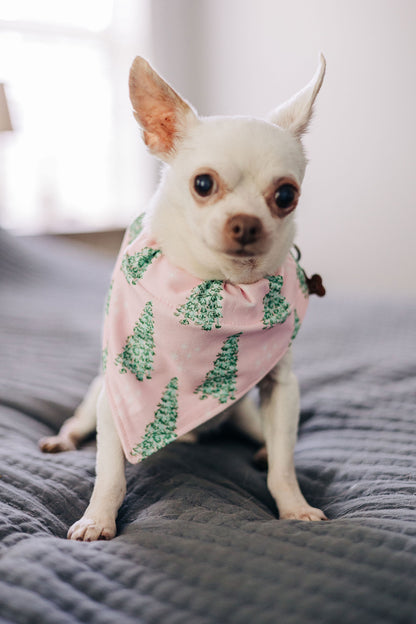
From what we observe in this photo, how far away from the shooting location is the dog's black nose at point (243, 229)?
927 millimetres

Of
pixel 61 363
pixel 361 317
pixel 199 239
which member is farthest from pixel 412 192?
pixel 199 239

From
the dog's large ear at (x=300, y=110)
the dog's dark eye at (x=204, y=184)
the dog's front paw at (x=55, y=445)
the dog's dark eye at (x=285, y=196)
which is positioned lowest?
the dog's front paw at (x=55, y=445)

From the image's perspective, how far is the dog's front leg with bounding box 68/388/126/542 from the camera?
891mm

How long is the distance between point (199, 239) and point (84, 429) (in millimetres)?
586

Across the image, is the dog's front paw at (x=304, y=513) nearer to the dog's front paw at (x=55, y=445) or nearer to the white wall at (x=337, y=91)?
the dog's front paw at (x=55, y=445)

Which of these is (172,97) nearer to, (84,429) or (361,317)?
(84,429)

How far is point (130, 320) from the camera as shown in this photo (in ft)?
3.54

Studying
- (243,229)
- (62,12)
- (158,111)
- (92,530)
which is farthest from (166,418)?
(62,12)

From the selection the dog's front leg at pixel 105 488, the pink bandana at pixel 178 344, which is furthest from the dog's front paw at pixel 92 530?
the pink bandana at pixel 178 344

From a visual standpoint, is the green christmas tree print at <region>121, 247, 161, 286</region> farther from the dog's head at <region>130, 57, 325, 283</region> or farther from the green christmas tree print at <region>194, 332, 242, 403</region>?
the green christmas tree print at <region>194, 332, 242, 403</region>

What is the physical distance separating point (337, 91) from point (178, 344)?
343cm

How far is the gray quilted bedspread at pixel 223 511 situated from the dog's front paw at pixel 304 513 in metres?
0.03

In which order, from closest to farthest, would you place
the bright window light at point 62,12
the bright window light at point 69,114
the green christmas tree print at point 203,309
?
the green christmas tree print at point 203,309, the bright window light at point 62,12, the bright window light at point 69,114

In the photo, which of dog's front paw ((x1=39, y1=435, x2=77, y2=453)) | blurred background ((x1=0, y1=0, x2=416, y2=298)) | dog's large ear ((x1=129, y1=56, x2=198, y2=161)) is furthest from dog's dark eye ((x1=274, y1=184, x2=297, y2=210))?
blurred background ((x1=0, y1=0, x2=416, y2=298))
